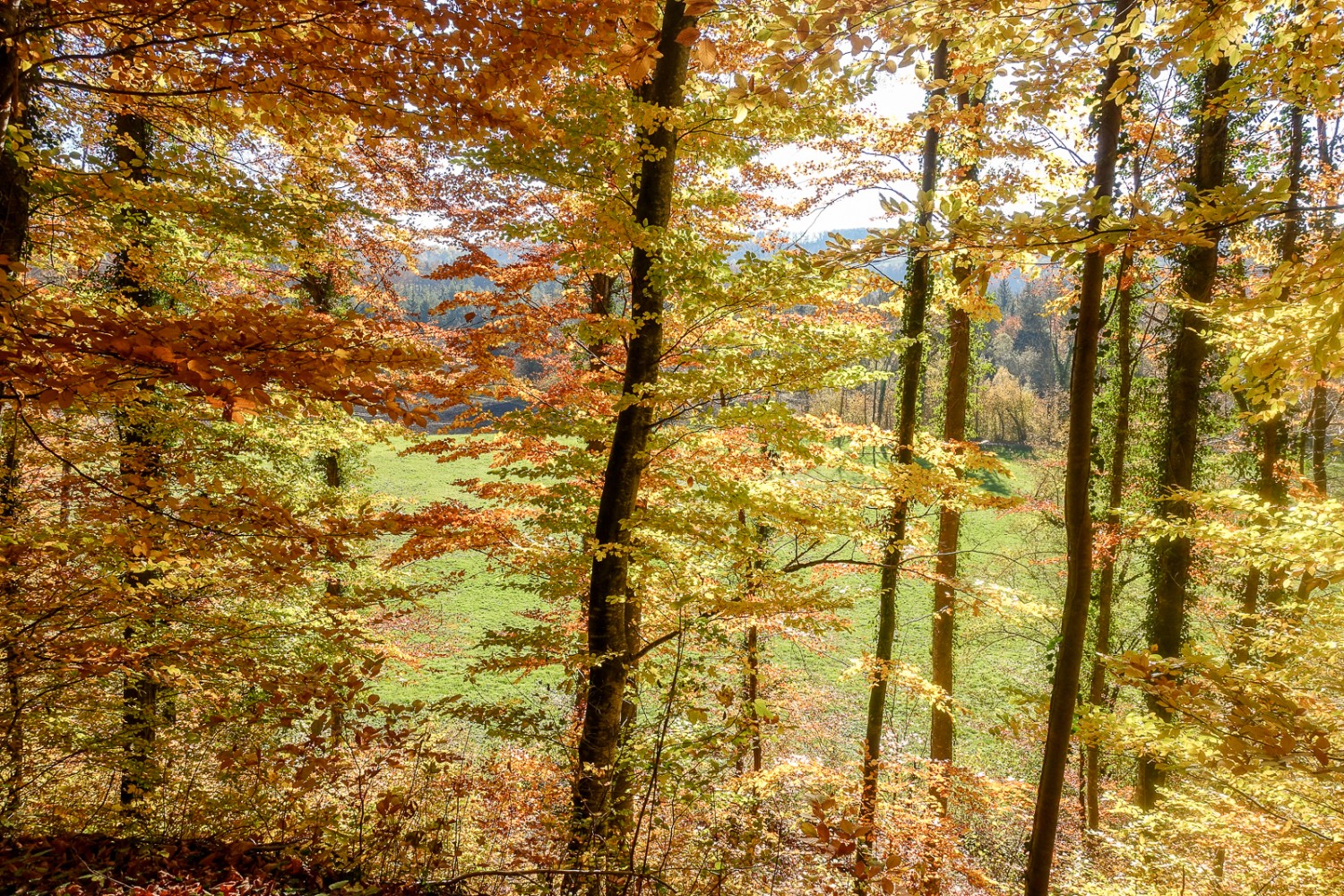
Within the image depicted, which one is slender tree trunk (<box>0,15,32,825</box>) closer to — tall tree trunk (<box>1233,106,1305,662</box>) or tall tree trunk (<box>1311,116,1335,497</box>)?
tall tree trunk (<box>1311,116,1335,497</box>)

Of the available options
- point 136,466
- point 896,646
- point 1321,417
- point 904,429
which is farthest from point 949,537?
point 896,646

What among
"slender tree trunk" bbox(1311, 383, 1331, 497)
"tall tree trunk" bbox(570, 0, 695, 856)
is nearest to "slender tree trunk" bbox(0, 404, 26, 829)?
"tall tree trunk" bbox(570, 0, 695, 856)

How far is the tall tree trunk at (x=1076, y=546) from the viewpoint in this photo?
3.44 m

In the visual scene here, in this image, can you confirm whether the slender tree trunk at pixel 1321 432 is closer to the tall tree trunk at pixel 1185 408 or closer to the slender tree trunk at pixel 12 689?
the tall tree trunk at pixel 1185 408

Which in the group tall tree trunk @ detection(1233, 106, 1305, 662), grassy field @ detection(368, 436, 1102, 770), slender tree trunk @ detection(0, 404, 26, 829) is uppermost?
tall tree trunk @ detection(1233, 106, 1305, 662)

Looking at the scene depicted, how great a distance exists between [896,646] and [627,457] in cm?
1829

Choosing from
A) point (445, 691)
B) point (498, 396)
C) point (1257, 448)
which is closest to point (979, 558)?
point (1257, 448)

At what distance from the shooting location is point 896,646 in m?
20.5

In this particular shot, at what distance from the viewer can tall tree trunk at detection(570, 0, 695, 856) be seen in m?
5.29

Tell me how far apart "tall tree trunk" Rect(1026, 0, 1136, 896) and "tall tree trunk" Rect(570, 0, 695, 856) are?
3.10 meters

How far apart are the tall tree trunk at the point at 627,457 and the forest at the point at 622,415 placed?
4cm

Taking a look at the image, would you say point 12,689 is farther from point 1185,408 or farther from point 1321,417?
point 1321,417

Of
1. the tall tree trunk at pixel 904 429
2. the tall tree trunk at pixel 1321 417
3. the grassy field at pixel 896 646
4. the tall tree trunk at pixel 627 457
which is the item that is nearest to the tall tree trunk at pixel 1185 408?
the tall tree trunk at pixel 1321 417

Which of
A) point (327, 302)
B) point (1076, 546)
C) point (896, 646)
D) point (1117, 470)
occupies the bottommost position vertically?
point (896, 646)
